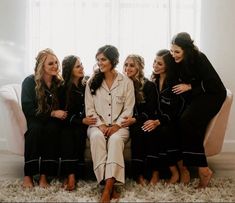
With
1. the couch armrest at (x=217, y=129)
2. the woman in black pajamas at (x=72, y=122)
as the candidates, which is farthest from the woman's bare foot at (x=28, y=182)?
the couch armrest at (x=217, y=129)

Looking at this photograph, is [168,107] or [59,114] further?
[168,107]

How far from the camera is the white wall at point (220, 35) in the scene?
4.23 meters

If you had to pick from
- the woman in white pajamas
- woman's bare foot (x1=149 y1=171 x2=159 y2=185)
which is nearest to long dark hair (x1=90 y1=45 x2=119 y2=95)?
the woman in white pajamas

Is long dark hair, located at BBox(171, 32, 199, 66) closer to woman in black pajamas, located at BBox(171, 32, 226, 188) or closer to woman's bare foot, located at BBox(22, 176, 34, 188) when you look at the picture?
woman in black pajamas, located at BBox(171, 32, 226, 188)

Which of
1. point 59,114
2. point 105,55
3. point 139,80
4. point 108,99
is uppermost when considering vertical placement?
point 105,55

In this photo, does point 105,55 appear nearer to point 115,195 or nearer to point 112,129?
point 112,129

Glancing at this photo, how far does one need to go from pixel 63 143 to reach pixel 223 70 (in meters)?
2.09

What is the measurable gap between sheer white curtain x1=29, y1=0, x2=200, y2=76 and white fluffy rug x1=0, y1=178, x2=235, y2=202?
1.67 metres

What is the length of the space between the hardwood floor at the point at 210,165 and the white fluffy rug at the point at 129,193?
1.01 ft

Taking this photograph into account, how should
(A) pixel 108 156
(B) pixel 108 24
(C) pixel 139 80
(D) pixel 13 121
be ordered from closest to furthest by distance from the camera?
1. (A) pixel 108 156
2. (D) pixel 13 121
3. (C) pixel 139 80
4. (B) pixel 108 24

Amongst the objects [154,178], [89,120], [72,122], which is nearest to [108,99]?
[89,120]

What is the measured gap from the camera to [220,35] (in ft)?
14.0

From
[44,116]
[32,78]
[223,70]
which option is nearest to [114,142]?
[44,116]

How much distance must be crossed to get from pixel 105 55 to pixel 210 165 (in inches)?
57.2
